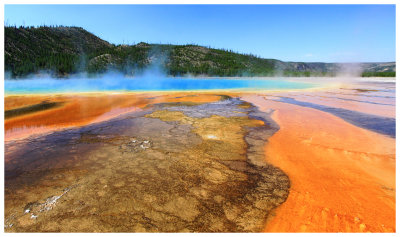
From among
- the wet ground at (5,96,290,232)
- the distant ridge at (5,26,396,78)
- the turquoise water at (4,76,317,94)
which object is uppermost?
the distant ridge at (5,26,396,78)

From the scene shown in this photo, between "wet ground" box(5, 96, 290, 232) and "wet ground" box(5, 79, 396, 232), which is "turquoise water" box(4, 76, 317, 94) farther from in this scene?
"wet ground" box(5, 96, 290, 232)

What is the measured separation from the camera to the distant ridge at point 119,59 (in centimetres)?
4909

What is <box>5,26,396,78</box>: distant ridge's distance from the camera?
49.1 m

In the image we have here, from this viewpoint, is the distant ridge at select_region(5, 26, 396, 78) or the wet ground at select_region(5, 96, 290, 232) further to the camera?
the distant ridge at select_region(5, 26, 396, 78)

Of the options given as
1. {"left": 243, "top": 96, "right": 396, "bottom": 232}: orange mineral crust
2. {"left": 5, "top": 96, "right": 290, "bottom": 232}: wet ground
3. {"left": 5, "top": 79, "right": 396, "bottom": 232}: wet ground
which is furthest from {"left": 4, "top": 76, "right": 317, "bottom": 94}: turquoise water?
{"left": 243, "top": 96, "right": 396, "bottom": 232}: orange mineral crust

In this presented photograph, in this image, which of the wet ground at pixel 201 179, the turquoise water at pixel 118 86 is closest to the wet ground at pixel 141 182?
the wet ground at pixel 201 179

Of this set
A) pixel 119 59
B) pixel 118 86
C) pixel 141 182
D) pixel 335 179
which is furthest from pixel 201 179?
pixel 119 59

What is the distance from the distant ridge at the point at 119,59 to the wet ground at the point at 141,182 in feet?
153

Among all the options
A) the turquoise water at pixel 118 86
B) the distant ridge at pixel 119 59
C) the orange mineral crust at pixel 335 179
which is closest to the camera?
the orange mineral crust at pixel 335 179

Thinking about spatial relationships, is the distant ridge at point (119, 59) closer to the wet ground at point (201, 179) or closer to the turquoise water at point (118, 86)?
the turquoise water at point (118, 86)

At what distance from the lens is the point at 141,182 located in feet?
11.0

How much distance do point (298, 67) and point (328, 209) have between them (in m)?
124

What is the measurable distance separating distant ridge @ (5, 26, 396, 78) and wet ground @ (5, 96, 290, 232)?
1832 inches

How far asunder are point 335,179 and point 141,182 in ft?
10.1
